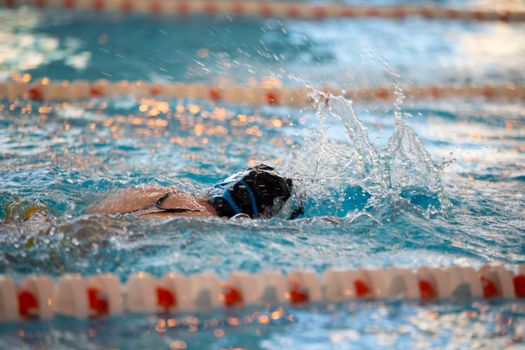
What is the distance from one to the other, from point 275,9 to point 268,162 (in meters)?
3.61

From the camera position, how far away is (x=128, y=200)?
8.29ft

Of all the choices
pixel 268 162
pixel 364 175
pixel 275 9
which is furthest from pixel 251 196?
pixel 275 9

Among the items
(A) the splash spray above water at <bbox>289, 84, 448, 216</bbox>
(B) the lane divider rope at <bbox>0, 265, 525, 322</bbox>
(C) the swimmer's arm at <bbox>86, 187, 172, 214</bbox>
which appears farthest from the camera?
(A) the splash spray above water at <bbox>289, 84, 448, 216</bbox>

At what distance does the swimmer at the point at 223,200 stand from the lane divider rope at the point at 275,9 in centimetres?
433

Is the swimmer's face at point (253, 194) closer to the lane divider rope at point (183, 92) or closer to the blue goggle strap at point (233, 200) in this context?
the blue goggle strap at point (233, 200)

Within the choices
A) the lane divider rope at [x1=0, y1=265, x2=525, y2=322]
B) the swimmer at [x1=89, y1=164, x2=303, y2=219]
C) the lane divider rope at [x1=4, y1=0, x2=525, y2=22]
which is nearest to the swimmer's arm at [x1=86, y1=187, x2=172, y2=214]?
the swimmer at [x1=89, y1=164, x2=303, y2=219]

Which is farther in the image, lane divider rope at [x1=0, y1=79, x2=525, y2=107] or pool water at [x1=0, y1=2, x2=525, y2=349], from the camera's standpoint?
lane divider rope at [x1=0, y1=79, x2=525, y2=107]

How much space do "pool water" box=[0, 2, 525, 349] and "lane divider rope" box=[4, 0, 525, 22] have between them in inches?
15.5

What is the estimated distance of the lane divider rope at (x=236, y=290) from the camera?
2018mm

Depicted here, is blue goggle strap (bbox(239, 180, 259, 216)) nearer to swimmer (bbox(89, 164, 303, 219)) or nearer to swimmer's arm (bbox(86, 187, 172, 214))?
swimmer (bbox(89, 164, 303, 219))

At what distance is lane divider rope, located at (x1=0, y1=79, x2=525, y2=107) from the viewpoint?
443 centimetres

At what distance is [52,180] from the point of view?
10.1 feet

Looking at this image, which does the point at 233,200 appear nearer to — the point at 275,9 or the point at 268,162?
the point at 268,162

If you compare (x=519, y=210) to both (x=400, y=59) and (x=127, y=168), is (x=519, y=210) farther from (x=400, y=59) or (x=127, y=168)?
(x=400, y=59)
